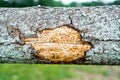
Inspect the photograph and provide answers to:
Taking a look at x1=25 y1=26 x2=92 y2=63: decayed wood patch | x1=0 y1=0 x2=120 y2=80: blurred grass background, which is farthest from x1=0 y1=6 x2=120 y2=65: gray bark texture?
x1=0 y1=0 x2=120 y2=80: blurred grass background

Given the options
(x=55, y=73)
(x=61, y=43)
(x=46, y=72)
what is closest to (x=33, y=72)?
(x=46, y=72)

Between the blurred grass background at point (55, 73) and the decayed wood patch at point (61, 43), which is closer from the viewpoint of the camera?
the decayed wood patch at point (61, 43)

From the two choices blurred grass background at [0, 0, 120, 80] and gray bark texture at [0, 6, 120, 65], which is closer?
gray bark texture at [0, 6, 120, 65]

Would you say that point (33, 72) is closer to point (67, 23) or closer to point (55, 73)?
point (55, 73)

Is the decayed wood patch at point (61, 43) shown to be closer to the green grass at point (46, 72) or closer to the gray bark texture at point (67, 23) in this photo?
the gray bark texture at point (67, 23)

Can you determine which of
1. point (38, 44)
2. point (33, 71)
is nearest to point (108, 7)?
point (38, 44)

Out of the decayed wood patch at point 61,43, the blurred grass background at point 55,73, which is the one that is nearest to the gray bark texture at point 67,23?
the decayed wood patch at point 61,43

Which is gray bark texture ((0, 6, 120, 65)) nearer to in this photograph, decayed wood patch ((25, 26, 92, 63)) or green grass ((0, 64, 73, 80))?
decayed wood patch ((25, 26, 92, 63))
